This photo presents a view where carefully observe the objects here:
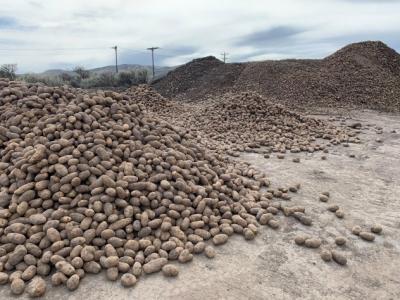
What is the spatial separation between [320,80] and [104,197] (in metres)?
13.9

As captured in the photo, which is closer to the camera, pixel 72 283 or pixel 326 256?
pixel 72 283

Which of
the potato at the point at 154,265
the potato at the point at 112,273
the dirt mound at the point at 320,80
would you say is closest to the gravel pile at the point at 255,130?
the potato at the point at 154,265

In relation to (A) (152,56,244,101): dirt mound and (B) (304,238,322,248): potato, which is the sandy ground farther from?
(A) (152,56,244,101): dirt mound

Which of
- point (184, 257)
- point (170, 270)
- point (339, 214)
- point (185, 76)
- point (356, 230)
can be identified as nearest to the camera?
point (170, 270)

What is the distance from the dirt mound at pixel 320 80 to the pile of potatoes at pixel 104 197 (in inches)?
384

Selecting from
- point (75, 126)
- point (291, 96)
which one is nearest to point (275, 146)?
point (75, 126)

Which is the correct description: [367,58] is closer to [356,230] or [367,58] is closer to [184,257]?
[356,230]

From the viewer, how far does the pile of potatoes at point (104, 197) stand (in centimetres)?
279

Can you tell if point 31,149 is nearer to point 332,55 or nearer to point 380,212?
point 380,212

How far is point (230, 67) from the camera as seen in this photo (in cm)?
1961

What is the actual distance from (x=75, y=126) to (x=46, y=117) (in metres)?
0.48

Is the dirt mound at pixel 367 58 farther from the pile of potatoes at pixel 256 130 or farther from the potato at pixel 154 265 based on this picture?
the potato at pixel 154 265

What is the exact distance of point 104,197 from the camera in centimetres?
318

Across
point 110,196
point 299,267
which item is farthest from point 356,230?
point 110,196
